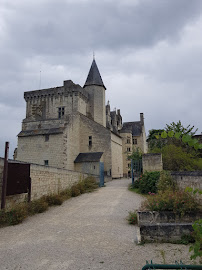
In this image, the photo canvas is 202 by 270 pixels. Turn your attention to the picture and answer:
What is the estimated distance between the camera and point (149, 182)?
1204 cm

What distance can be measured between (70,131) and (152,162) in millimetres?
12148

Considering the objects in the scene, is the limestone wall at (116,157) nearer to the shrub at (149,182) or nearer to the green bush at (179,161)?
the green bush at (179,161)

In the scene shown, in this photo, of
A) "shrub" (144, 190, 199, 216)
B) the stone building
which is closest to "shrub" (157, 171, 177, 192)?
"shrub" (144, 190, 199, 216)

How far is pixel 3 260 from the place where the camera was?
4.26 meters

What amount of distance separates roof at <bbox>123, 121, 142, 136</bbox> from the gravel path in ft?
109

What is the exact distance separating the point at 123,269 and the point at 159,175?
27.8 feet

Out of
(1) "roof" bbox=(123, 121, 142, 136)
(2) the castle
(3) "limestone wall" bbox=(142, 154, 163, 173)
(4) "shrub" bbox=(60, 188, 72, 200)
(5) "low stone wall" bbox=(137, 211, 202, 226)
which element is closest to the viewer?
(5) "low stone wall" bbox=(137, 211, 202, 226)

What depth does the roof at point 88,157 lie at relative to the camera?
22.0 metres

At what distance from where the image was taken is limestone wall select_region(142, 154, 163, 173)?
12984 mm

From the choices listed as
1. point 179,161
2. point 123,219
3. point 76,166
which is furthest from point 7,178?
point 76,166

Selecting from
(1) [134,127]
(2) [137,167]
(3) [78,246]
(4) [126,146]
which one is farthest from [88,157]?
(1) [134,127]

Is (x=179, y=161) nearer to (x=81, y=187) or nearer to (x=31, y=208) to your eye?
(x=81, y=187)

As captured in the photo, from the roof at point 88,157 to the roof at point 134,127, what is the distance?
1738cm

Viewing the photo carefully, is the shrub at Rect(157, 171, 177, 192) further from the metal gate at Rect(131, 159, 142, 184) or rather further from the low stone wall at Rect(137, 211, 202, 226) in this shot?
the metal gate at Rect(131, 159, 142, 184)
